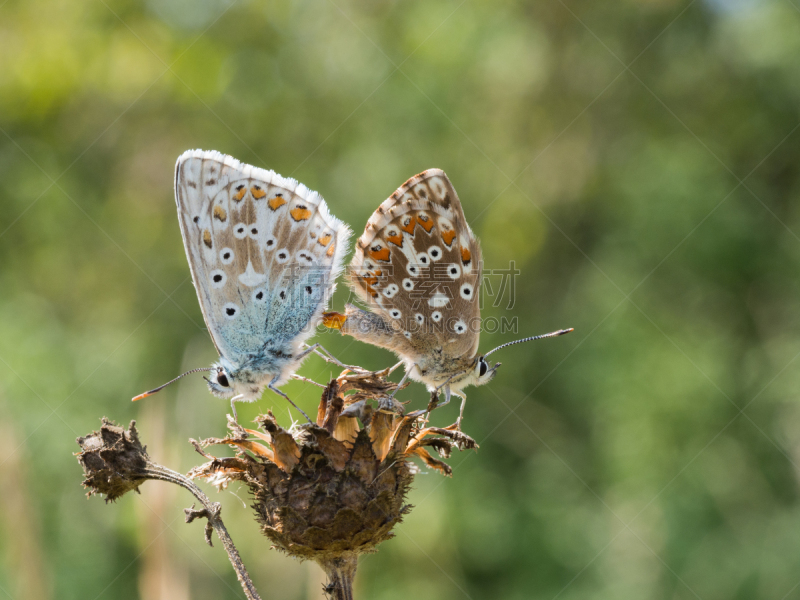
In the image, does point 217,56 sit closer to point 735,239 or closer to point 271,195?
point 271,195

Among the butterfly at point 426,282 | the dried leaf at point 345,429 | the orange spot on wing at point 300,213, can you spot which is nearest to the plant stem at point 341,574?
the dried leaf at point 345,429

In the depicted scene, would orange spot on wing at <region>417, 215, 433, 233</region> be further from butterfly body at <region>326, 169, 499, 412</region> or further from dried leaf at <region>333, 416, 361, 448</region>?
dried leaf at <region>333, 416, 361, 448</region>

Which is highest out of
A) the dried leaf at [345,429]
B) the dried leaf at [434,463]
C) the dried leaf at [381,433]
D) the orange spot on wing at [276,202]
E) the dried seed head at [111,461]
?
the orange spot on wing at [276,202]

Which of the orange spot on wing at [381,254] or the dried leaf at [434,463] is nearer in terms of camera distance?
the dried leaf at [434,463]

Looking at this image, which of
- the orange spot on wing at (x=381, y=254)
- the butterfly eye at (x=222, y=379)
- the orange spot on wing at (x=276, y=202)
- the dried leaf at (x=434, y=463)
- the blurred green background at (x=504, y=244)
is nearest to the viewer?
the dried leaf at (x=434, y=463)

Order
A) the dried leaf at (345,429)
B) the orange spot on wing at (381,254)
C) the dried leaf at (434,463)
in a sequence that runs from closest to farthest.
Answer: the dried leaf at (345,429) → the dried leaf at (434,463) → the orange spot on wing at (381,254)

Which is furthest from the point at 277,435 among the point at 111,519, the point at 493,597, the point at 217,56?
the point at 217,56

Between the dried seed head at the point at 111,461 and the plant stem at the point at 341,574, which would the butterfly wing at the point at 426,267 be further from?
the dried seed head at the point at 111,461
